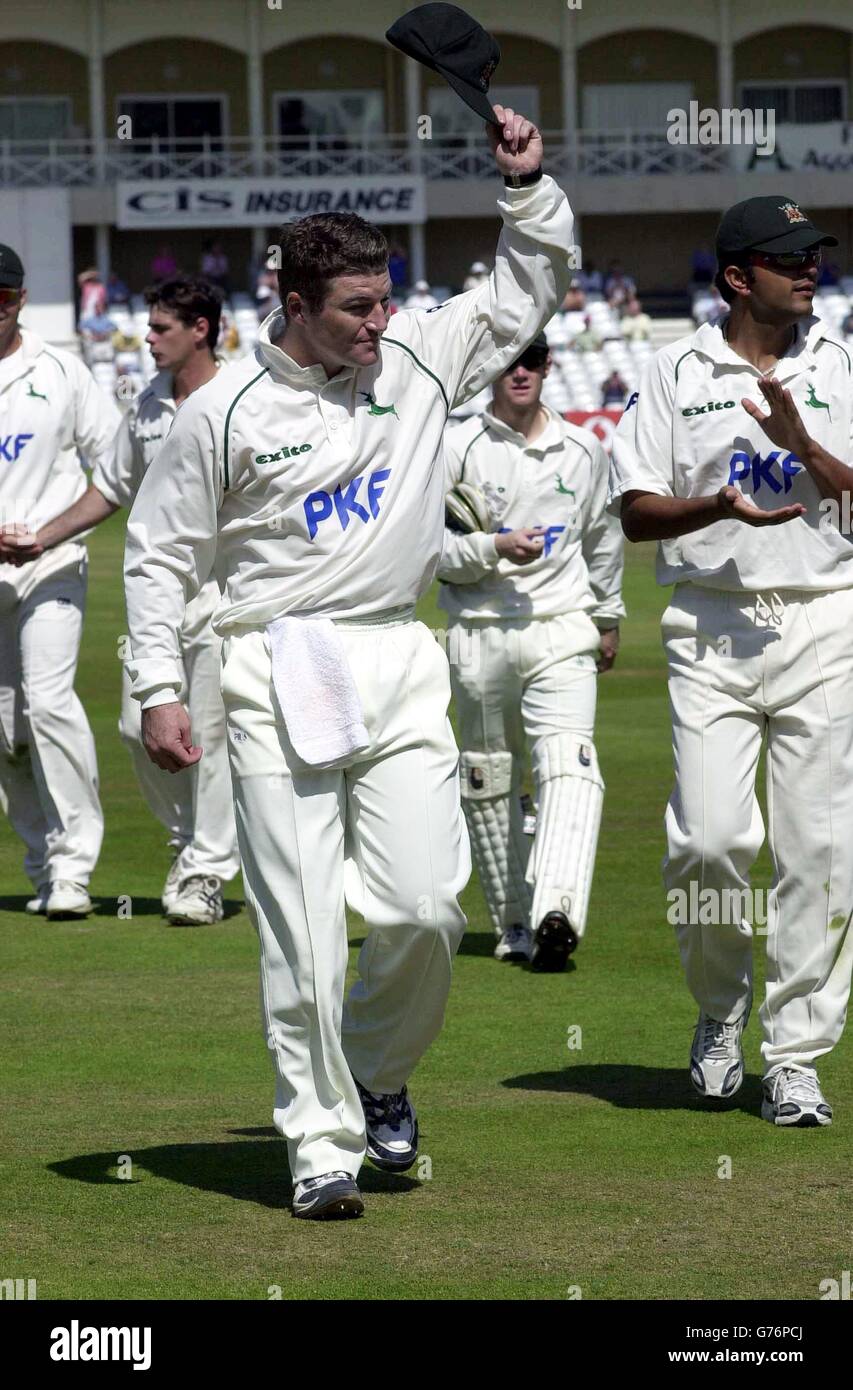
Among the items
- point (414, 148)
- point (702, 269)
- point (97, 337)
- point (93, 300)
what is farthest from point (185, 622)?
point (414, 148)

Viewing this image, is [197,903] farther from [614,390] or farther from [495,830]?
[614,390]

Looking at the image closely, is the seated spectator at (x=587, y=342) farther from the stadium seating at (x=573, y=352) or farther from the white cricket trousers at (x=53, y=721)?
the white cricket trousers at (x=53, y=721)

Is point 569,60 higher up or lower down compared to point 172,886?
higher up

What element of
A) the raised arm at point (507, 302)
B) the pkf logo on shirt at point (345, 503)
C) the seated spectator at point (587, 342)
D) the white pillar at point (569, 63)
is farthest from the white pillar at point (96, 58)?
the pkf logo on shirt at point (345, 503)

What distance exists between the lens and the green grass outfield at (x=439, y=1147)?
16.5 feet

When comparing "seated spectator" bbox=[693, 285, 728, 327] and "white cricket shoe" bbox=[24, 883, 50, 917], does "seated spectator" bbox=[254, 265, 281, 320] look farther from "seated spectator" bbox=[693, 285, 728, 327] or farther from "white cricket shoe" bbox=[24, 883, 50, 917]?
"white cricket shoe" bbox=[24, 883, 50, 917]

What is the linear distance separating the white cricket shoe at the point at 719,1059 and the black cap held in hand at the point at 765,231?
2.21m

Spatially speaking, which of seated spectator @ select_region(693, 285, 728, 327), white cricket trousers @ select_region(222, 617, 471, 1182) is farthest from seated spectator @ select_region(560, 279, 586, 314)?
white cricket trousers @ select_region(222, 617, 471, 1182)

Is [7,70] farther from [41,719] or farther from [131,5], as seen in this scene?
[41,719]

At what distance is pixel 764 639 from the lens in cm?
644

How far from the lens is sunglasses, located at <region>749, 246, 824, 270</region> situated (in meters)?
6.38

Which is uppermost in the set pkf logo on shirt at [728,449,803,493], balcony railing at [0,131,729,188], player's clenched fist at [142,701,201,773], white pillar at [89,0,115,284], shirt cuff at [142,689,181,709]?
white pillar at [89,0,115,284]

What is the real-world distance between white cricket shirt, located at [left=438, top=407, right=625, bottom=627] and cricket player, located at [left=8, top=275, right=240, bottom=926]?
1.11m

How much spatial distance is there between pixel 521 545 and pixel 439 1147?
11.0 ft
